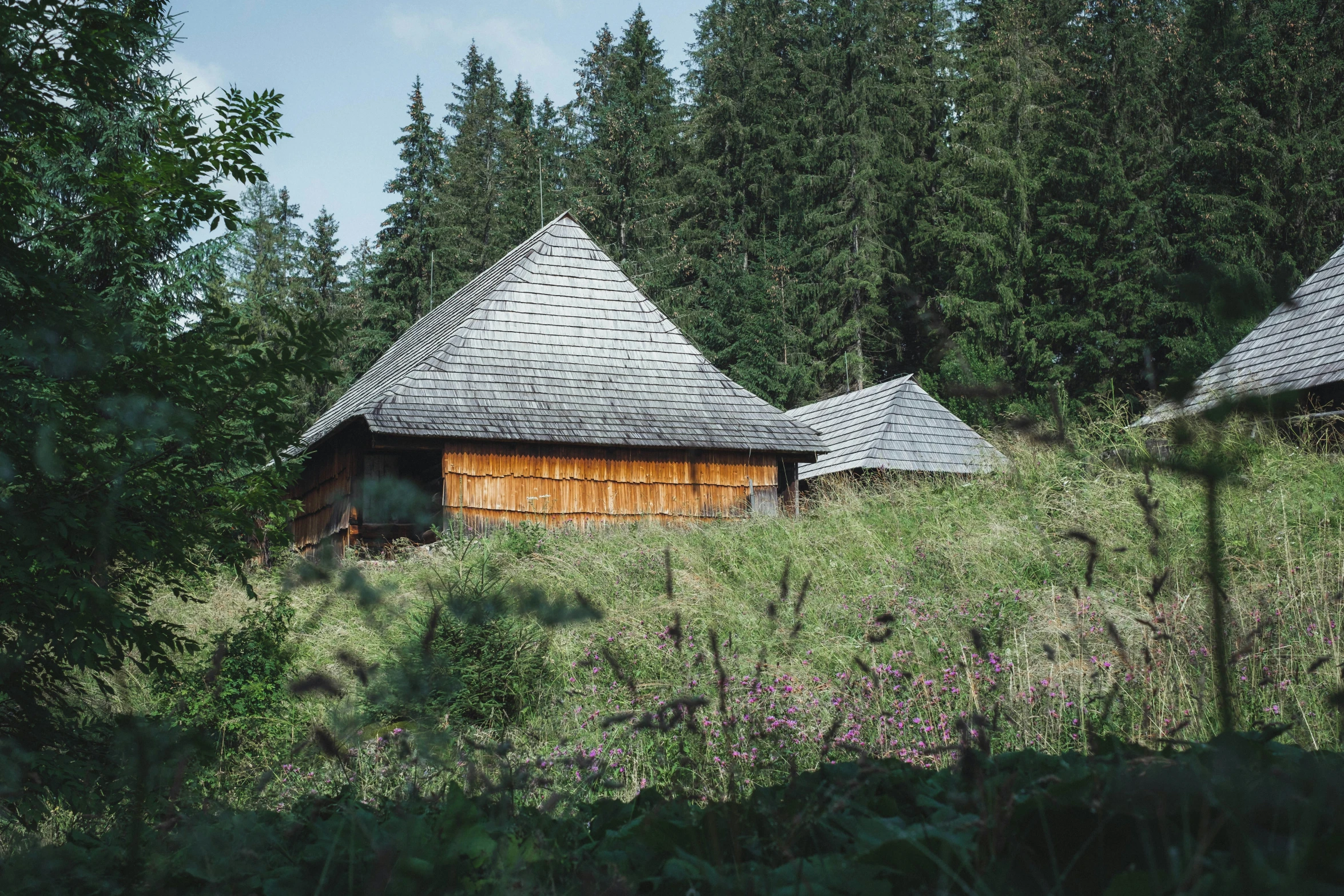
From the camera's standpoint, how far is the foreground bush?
132 centimetres

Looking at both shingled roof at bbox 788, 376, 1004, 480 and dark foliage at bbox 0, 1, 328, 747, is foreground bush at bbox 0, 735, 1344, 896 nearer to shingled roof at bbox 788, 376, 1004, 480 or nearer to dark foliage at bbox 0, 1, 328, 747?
dark foliage at bbox 0, 1, 328, 747

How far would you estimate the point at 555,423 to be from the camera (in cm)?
1508

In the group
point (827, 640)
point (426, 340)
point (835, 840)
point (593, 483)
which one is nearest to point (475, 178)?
point (426, 340)

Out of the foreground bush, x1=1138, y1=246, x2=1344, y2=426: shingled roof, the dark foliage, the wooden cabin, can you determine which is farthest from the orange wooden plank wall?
the foreground bush

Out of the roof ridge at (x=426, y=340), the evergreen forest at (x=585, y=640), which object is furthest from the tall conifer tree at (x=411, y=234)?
the evergreen forest at (x=585, y=640)

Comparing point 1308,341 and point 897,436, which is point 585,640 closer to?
point 1308,341

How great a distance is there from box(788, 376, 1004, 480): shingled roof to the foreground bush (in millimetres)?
17365

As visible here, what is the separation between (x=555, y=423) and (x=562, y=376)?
1264 mm

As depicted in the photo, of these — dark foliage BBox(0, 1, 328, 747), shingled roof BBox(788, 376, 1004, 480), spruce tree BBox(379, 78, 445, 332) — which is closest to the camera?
dark foliage BBox(0, 1, 328, 747)

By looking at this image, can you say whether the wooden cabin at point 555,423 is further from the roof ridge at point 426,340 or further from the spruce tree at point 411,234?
the spruce tree at point 411,234

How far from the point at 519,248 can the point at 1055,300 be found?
766 inches

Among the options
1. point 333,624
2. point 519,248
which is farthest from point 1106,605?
point 519,248

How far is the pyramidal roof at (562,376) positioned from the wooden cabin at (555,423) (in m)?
0.03

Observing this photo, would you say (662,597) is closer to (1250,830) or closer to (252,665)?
(252,665)
